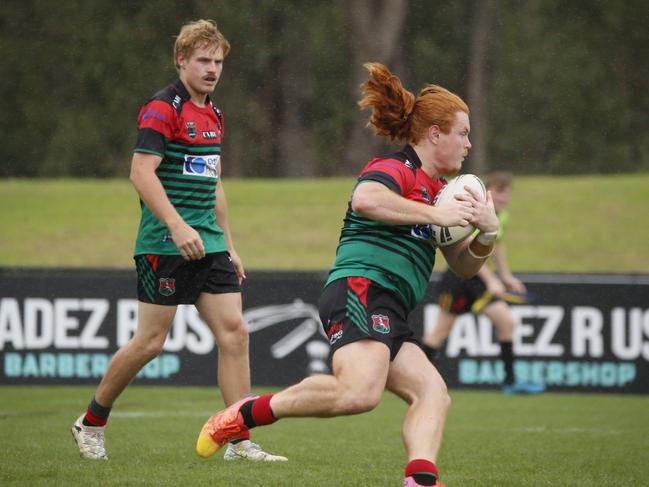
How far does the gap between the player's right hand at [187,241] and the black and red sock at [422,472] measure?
5.26ft

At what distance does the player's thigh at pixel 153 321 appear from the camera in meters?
6.21

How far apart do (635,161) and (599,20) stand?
4603mm

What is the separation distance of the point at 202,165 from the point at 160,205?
530 millimetres

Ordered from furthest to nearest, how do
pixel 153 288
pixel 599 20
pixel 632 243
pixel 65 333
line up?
pixel 599 20, pixel 632 243, pixel 65 333, pixel 153 288

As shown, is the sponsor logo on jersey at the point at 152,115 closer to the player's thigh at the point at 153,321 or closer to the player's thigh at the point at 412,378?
the player's thigh at the point at 153,321

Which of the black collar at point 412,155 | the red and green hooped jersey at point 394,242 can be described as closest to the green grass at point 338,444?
the red and green hooped jersey at point 394,242

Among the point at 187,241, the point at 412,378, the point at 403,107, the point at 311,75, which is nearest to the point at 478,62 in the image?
the point at 311,75

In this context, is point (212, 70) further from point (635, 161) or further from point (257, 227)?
point (635, 161)

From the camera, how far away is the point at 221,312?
6.29 metres

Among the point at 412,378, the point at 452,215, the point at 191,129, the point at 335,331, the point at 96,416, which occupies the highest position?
the point at 191,129

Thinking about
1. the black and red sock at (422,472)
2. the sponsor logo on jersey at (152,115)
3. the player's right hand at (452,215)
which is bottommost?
the black and red sock at (422,472)

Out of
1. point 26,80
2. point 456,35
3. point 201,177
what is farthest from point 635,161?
point 201,177

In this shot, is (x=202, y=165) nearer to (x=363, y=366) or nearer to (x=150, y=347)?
(x=150, y=347)

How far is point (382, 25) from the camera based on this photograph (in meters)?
24.2
